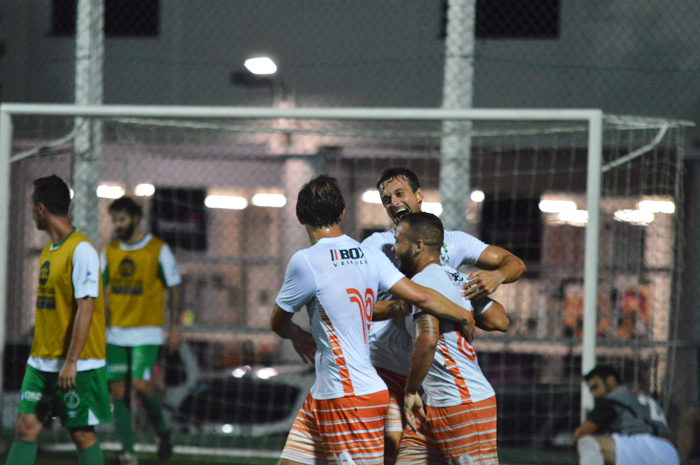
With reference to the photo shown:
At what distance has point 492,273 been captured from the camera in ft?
10.4

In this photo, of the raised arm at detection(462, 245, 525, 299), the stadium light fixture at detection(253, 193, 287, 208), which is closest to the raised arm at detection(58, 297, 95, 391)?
the raised arm at detection(462, 245, 525, 299)

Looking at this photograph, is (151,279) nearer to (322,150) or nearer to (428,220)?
(428,220)

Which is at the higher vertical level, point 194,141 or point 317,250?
point 194,141

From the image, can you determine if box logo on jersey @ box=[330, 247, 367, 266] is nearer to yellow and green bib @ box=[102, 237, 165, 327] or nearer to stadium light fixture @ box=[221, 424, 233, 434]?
yellow and green bib @ box=[102, 237, 165, 327]

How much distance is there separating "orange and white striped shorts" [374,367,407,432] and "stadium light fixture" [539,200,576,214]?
23.7 feet

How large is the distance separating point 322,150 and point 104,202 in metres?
3.42

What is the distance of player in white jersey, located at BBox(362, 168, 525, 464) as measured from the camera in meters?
3.19

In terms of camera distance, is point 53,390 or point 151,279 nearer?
point 53,390

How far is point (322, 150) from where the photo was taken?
927cm

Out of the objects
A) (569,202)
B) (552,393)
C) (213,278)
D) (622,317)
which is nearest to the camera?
(552,393)

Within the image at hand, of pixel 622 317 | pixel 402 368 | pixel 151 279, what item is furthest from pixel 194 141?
pixel 402 368

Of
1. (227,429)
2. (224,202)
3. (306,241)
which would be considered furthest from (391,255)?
(224,202)

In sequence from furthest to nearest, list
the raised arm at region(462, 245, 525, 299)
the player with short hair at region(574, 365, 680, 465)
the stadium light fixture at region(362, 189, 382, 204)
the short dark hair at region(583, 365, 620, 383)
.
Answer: the stadium light fixture at region(362, 189, 382, 204) → the player with short hair at region(574, 365, 680, 465) → the short dark hair at region(583, 365, 620, 383) → the raised arm at region(462, 245, 525, 299)

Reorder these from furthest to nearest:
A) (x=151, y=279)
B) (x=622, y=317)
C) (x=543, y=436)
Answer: (x=622, y=317)
(x=543, y=436)
(x=151, y=279)
